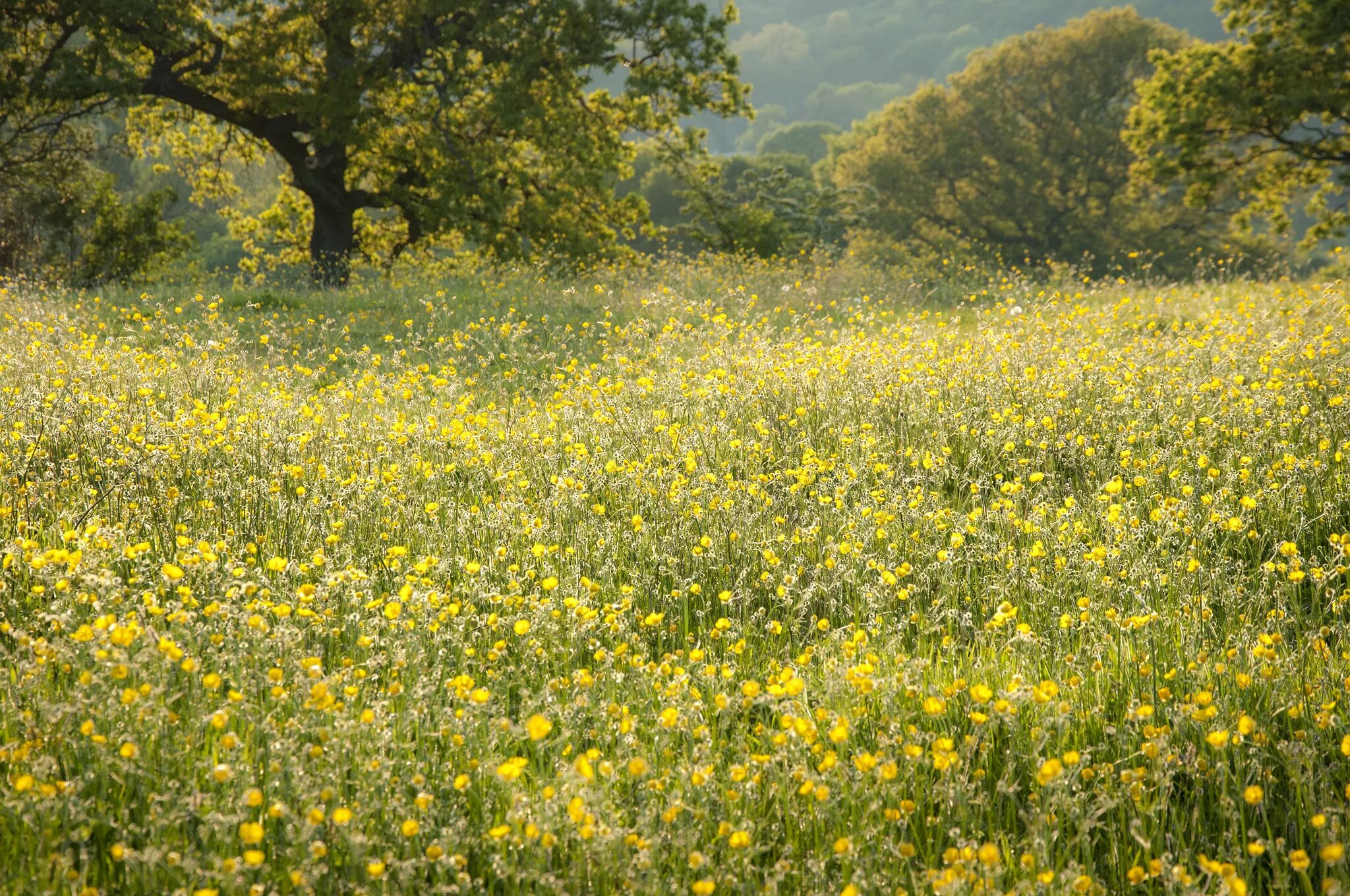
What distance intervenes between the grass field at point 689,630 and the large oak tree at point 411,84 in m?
9.65

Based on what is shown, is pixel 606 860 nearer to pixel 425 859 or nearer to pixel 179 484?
pixel 425 859

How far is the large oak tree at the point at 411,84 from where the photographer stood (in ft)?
42.6

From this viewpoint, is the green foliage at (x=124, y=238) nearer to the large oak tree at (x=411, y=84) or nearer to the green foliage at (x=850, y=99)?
the large oak tree at (x=411, y=84)

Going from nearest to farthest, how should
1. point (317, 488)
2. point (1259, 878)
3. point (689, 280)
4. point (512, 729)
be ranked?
1. point (1259, 878)
2. point (512, 729)
3. point (317, 488)
4. point (689, 280)

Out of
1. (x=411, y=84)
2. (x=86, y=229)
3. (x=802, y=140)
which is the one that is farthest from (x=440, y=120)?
(x=802, y=140)

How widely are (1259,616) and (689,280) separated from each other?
A: 408 inches

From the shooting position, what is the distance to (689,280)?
12.6m

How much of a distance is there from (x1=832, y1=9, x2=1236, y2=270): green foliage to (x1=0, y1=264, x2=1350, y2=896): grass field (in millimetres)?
29531

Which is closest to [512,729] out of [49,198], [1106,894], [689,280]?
[1106,894]

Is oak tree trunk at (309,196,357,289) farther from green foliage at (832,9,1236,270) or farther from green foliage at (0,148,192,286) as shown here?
green foliage at (832,9,1236,270)

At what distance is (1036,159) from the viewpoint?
109 feet

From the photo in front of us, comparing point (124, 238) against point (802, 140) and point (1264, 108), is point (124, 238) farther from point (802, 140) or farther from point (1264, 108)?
point (802, 140)

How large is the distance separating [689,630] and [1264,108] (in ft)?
64.3

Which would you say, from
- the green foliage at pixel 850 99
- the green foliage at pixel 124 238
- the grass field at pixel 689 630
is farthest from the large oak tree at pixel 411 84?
the green foliage at pixel 850 99
